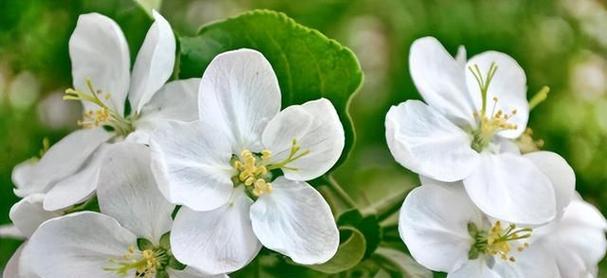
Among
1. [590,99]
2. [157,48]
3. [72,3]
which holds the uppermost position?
[157,48]

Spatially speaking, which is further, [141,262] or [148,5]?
[148,5]

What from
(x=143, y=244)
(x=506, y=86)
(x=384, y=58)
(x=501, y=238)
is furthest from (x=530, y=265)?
(x=384, y=58)

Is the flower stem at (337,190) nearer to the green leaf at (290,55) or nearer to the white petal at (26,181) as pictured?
the green leaf at (290,55)

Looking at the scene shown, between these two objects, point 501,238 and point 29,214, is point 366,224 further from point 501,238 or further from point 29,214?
point 29,214

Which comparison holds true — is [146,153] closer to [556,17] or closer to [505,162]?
[505,162]

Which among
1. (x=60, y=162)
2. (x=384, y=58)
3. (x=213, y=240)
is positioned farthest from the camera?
(x=384, y=58)

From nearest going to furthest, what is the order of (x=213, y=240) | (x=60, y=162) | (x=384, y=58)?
(x=213, y=240) < (x=60, y=162) < (x=384, y=58)

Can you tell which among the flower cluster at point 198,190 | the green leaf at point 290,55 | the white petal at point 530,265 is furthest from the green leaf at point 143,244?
the white petal at point 530,265

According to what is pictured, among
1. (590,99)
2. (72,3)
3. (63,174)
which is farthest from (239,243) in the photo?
(590,99)
